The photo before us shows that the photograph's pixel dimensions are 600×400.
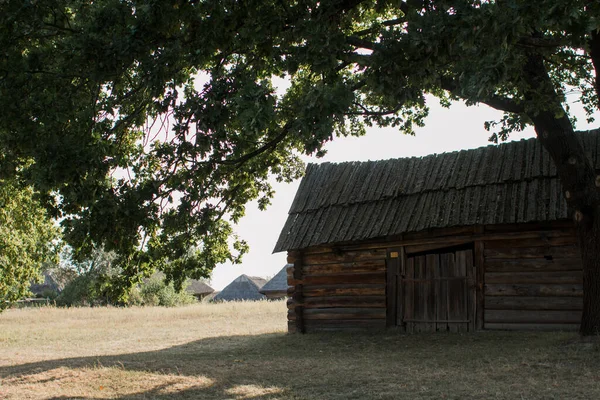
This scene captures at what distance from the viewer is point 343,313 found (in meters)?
17.0

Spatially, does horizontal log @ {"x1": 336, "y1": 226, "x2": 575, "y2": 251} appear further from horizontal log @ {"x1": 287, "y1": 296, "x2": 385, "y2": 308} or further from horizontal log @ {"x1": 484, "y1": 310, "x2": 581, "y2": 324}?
horizontal log @ {"x1": 484, "y1": 310, "x2": 581, "y2": 324}

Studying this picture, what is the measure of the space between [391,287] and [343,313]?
160cm

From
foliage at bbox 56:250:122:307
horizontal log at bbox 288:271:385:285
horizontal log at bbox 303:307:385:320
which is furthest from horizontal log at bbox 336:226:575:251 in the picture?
foliage at bbox 56:250:122:307

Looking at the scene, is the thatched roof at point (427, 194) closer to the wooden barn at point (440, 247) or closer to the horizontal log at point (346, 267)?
the wooden barn at point (440, 247)

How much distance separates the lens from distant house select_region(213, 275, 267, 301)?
53.9 metres

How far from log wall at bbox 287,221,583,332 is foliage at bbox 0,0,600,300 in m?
2.66

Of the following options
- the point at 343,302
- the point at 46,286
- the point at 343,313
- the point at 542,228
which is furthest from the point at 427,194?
the point at 46,286

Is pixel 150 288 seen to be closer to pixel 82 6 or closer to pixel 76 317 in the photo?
pixel 76 317

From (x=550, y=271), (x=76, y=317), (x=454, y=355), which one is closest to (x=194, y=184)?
(x=454, y=355)

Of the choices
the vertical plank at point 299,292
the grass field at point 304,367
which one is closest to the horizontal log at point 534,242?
the grass field at point 304,367

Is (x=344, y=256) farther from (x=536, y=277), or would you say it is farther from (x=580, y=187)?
(x=580, y=187)

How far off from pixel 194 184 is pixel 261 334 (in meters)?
8.68

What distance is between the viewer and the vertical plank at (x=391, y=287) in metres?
16.2

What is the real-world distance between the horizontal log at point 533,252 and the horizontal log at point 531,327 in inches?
61.8
